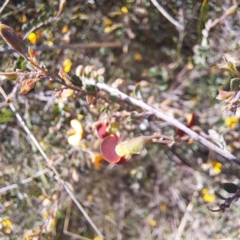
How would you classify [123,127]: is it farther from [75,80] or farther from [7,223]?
[7,223]

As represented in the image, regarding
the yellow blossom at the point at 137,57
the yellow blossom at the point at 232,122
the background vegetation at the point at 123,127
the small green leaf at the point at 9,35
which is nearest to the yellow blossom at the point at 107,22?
the background vegetation at the point at 123,127

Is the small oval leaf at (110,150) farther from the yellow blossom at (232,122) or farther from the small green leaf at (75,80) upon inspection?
the yellow blossom at (232,122)

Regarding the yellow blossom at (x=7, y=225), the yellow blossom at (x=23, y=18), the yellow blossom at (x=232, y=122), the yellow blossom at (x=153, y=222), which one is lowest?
the yellow blossom at (x=153, y=222)

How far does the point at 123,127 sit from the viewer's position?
1.16 m

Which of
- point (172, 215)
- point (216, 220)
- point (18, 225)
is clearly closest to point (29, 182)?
point (18, 225)

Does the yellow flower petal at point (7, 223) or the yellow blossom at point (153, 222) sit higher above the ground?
the yellow flower petal at point (7, 223)

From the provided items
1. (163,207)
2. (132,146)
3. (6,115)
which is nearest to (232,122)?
(163,207)

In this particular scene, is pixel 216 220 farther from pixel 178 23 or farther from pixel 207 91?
pixel 178 23

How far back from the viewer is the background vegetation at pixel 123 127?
3.92ft

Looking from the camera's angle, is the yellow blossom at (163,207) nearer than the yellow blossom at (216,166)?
No

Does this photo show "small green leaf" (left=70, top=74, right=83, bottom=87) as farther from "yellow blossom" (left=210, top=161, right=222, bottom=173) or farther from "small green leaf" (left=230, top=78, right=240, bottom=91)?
"yellow blossom" (left=210, top=161, right=222, bottom=173)

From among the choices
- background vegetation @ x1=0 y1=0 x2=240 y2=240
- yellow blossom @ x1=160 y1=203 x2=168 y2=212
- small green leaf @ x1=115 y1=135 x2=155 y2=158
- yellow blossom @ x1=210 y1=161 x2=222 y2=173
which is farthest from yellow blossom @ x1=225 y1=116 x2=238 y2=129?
small green leaf @ x1=115 y1=135 x2=155 y2=158

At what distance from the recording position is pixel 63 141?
4.25 ft

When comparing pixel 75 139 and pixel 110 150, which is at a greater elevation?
pixel 110 150
